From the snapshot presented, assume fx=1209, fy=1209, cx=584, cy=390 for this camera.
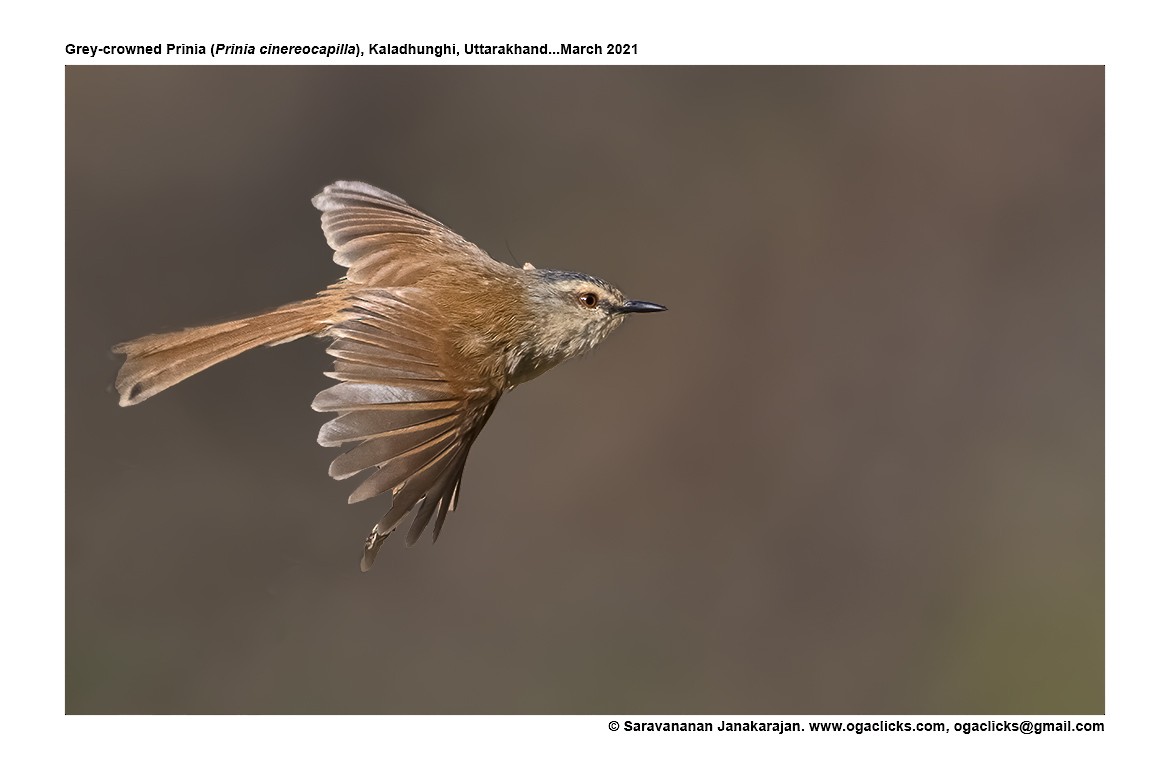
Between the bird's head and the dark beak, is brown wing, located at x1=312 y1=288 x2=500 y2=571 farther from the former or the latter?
the dark beak

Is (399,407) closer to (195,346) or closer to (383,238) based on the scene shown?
(195,346)

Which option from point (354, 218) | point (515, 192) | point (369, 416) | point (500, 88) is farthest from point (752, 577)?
point (369, 416)

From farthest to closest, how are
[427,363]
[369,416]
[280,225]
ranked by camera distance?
[280,225], [427,363], [369,416]

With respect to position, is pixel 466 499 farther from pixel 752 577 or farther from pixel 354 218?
pixel 354 218

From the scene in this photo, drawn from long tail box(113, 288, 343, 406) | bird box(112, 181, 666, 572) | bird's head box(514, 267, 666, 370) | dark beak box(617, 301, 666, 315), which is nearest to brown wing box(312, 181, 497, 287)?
bird box(112, 181, 666, 572)

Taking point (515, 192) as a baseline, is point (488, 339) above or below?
below

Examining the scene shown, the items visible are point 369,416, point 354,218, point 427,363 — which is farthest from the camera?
point 354,218

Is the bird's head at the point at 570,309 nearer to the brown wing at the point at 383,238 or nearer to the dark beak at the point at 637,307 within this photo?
the dark beak at the point at 637,307

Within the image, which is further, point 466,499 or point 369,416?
point 466,499
